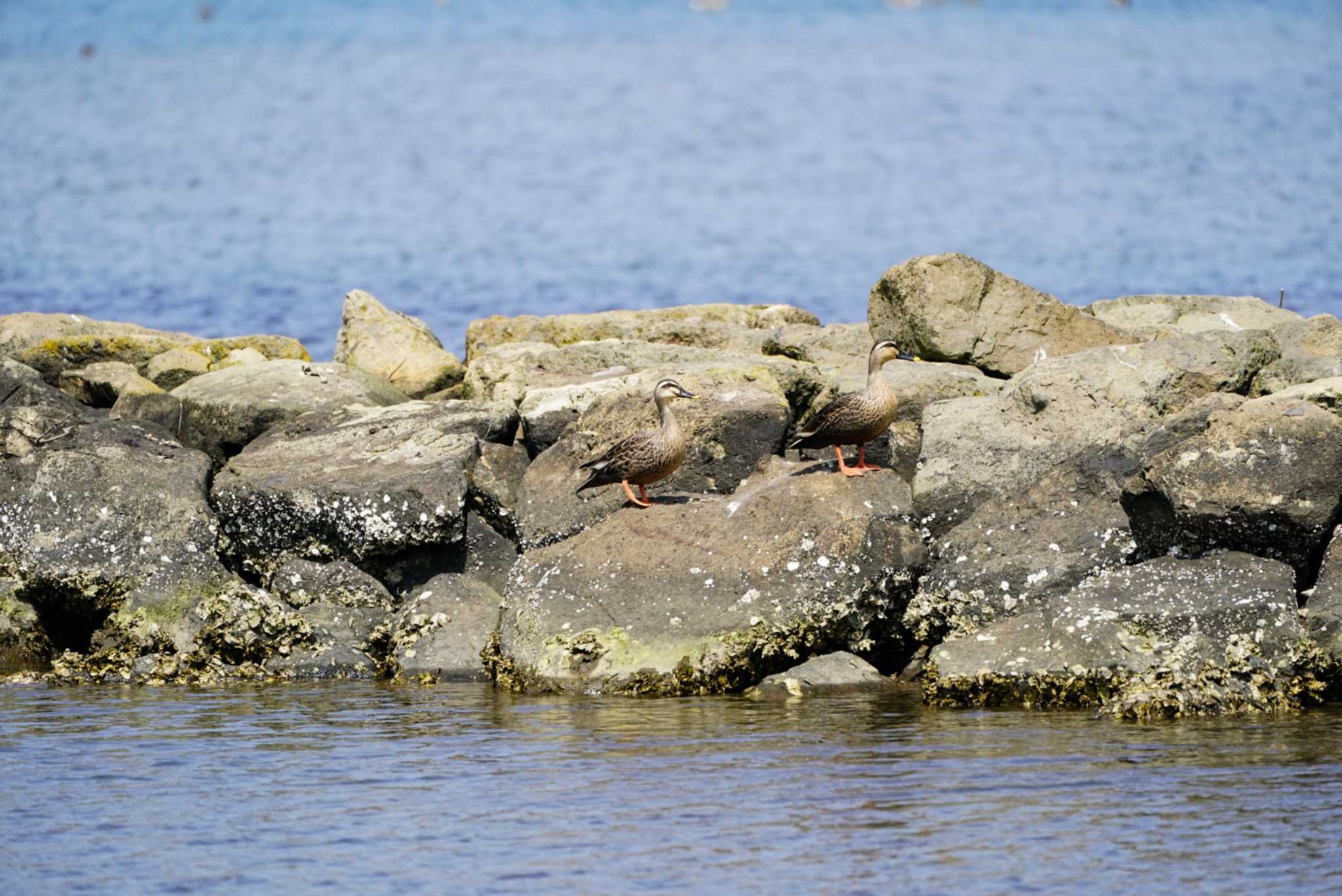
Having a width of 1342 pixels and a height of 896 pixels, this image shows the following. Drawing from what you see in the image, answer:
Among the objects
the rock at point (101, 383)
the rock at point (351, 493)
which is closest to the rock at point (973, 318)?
the rock at point (351, 493)

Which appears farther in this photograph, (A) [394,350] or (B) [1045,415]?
(A) [394,350]

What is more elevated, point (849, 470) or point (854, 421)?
point (854, 421)

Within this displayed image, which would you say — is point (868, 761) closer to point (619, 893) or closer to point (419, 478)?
point (619, 893)

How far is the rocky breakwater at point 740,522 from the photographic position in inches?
508

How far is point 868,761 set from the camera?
10891 mm

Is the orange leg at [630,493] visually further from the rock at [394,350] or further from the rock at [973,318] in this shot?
the rock at [394,350]

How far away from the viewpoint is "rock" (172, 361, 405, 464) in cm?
1877

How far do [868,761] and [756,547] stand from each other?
354 centimetres

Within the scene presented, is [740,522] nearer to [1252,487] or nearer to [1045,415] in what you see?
[1045,415]

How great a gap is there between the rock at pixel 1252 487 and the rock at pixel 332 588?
24.4 ft

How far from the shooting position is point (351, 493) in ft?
52.7

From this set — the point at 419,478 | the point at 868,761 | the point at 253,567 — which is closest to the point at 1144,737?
the point at 868,761

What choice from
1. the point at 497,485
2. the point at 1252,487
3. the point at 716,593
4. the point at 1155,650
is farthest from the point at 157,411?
the point at 1252,487

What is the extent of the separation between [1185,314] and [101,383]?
14629 mm
